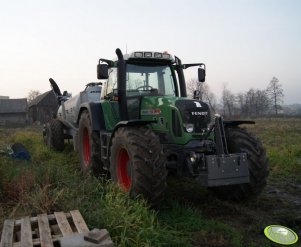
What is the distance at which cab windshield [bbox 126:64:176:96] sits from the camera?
22.7 ft

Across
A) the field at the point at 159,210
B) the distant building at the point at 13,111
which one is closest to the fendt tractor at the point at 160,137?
the field at the point at 159,210

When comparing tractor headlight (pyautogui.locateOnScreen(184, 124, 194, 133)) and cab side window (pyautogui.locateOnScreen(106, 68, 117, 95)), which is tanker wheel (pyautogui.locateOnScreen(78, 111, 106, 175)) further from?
tractor headlight (pyautogui.locateOnScreen(184, 124, 194, 133))

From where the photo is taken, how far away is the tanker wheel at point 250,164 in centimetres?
601

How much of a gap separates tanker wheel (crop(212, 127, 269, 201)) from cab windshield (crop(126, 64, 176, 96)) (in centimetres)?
153

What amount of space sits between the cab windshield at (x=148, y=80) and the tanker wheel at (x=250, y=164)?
153cm

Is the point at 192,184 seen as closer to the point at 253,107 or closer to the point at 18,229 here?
the point at 18,229

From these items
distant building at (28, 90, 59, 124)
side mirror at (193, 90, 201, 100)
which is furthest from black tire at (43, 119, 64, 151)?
distant building at (28, 90, 59, 124)

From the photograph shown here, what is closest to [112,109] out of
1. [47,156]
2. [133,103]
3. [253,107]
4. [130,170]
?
[133,103]

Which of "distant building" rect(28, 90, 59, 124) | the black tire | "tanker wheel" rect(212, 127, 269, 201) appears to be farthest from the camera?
"distant building" rect(28, 90, 59, 124)

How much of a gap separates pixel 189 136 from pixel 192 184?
A: 5.63 feet

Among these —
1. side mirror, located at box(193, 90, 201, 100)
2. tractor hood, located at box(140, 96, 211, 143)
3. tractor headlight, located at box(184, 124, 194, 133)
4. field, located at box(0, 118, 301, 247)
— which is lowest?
field, located at box(0, 118, 301, 247)

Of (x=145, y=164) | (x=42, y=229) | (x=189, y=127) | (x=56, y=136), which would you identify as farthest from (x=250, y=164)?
(x=56, y=136)

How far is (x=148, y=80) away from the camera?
703 cm

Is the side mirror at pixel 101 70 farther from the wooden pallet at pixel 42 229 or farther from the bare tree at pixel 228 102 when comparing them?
the bare tree at pixel 228 102
